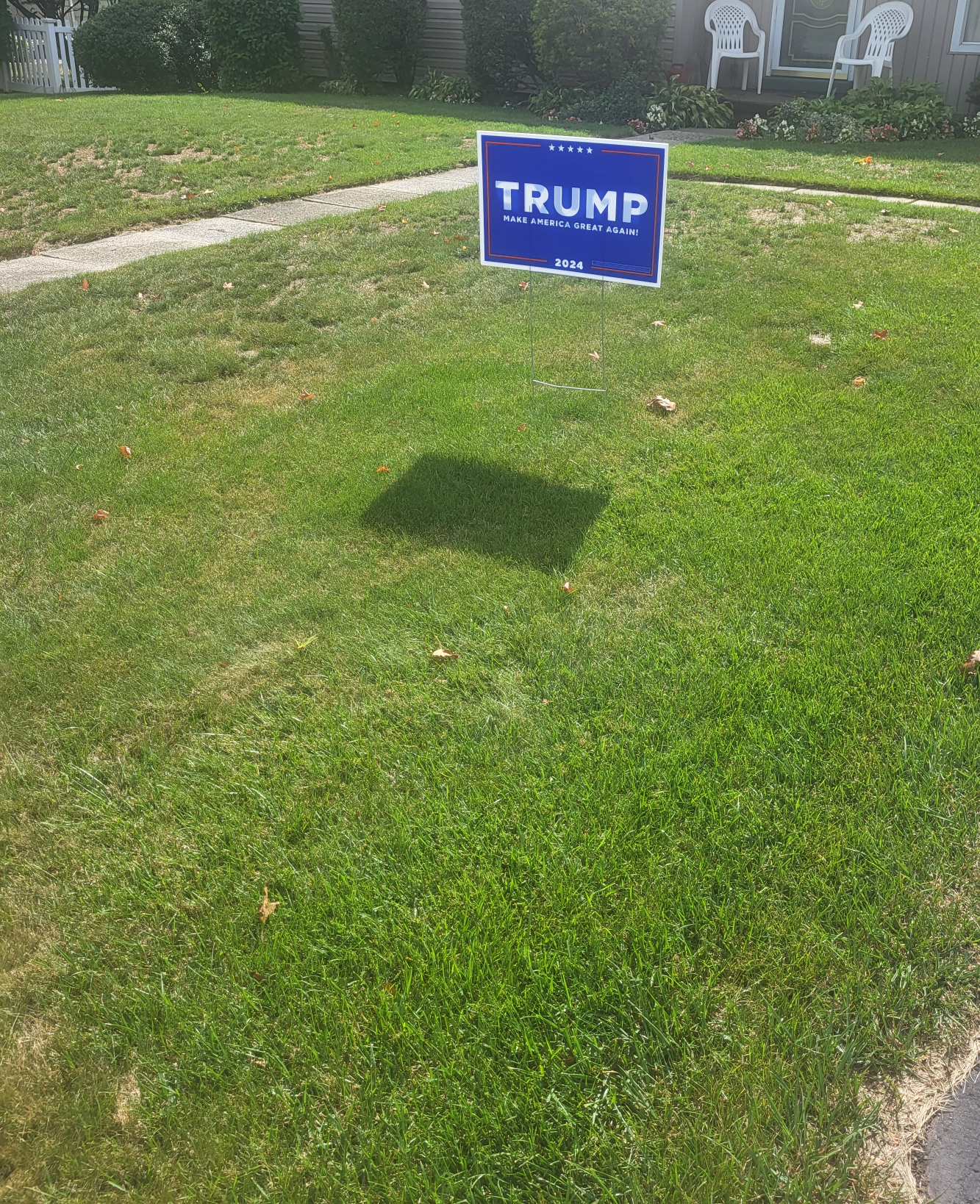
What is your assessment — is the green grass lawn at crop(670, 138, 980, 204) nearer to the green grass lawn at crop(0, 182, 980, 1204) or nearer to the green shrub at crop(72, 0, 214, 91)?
the green grass lawn at crop(0, 182, 980, 1204)

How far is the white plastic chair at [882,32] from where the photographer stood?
43.3ft

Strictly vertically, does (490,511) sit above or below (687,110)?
below

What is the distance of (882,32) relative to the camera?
43.9 ft

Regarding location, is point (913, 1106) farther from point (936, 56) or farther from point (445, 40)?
point (445, 40)

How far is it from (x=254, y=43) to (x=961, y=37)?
38.4ft

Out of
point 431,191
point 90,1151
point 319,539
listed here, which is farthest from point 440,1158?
point 431,191

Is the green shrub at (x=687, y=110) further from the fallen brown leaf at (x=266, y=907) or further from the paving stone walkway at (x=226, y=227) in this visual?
the fallen brown leaf at (x=266, y=907)

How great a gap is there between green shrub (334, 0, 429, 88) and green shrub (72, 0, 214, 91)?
2.78 metres

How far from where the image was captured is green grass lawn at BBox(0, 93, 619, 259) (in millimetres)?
9102

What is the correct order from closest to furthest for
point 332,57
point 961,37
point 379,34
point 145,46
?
point 961,37, point 379,34, point 145,46, point 332,57

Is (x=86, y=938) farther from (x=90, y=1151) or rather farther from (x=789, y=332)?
(x=789, y=332)

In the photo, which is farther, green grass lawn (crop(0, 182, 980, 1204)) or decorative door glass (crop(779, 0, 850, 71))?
decorative door glass (crop(779, 0, 850, 71))

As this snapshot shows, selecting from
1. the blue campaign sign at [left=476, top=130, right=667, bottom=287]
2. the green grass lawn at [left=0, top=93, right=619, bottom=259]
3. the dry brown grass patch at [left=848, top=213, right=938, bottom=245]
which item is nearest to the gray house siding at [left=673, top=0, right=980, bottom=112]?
the green grass lawn at [left=0, top=93, right=619, bottom=259]

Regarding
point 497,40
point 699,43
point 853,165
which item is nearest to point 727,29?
point 699,43
